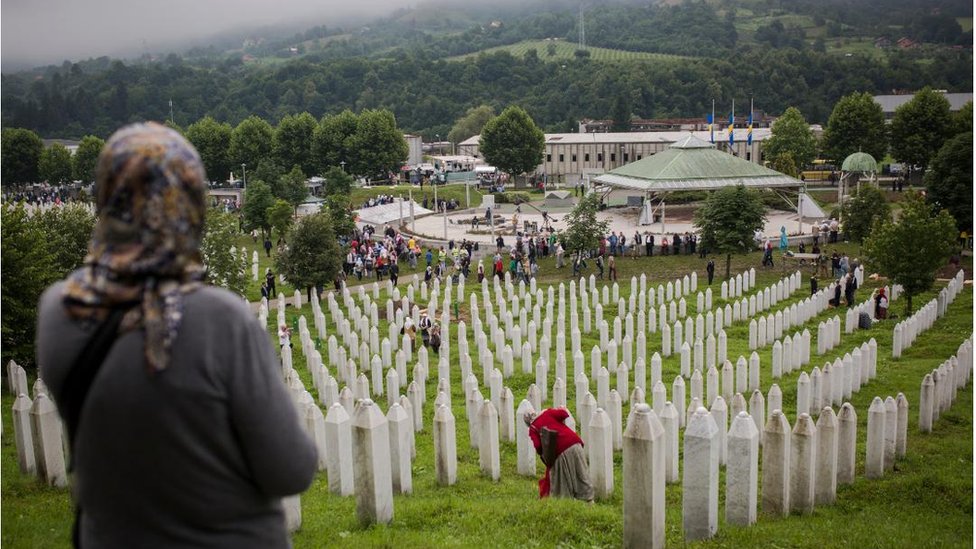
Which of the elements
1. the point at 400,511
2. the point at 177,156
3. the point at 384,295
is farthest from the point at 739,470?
the point at 384,295

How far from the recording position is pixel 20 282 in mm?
17969

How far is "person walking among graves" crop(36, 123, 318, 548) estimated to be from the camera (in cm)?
269

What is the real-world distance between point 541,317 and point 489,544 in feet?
62.7

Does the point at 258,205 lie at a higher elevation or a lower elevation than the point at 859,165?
lower

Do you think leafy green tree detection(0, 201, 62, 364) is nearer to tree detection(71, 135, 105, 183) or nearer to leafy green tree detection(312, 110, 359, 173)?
leafy green tree detection(312, 110, 359, 173)

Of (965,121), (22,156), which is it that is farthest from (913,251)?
(22,156)

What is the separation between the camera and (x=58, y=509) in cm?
869

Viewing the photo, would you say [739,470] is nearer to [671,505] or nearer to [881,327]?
[671,505]

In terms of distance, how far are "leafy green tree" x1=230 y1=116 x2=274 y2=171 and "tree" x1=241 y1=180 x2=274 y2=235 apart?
32973mm

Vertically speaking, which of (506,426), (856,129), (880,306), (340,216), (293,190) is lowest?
(880,306)

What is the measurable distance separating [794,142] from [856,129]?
5.54 m

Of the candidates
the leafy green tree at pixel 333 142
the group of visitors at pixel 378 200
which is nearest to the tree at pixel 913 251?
the group of visitors at pixel 378 200

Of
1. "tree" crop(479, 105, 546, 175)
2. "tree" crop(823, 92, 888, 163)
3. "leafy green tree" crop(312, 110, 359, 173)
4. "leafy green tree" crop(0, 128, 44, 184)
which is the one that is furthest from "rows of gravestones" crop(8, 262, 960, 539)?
"leafy green tree" crop(0, 128, 44, 184)

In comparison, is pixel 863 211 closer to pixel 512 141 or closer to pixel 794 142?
pixel 794 142
